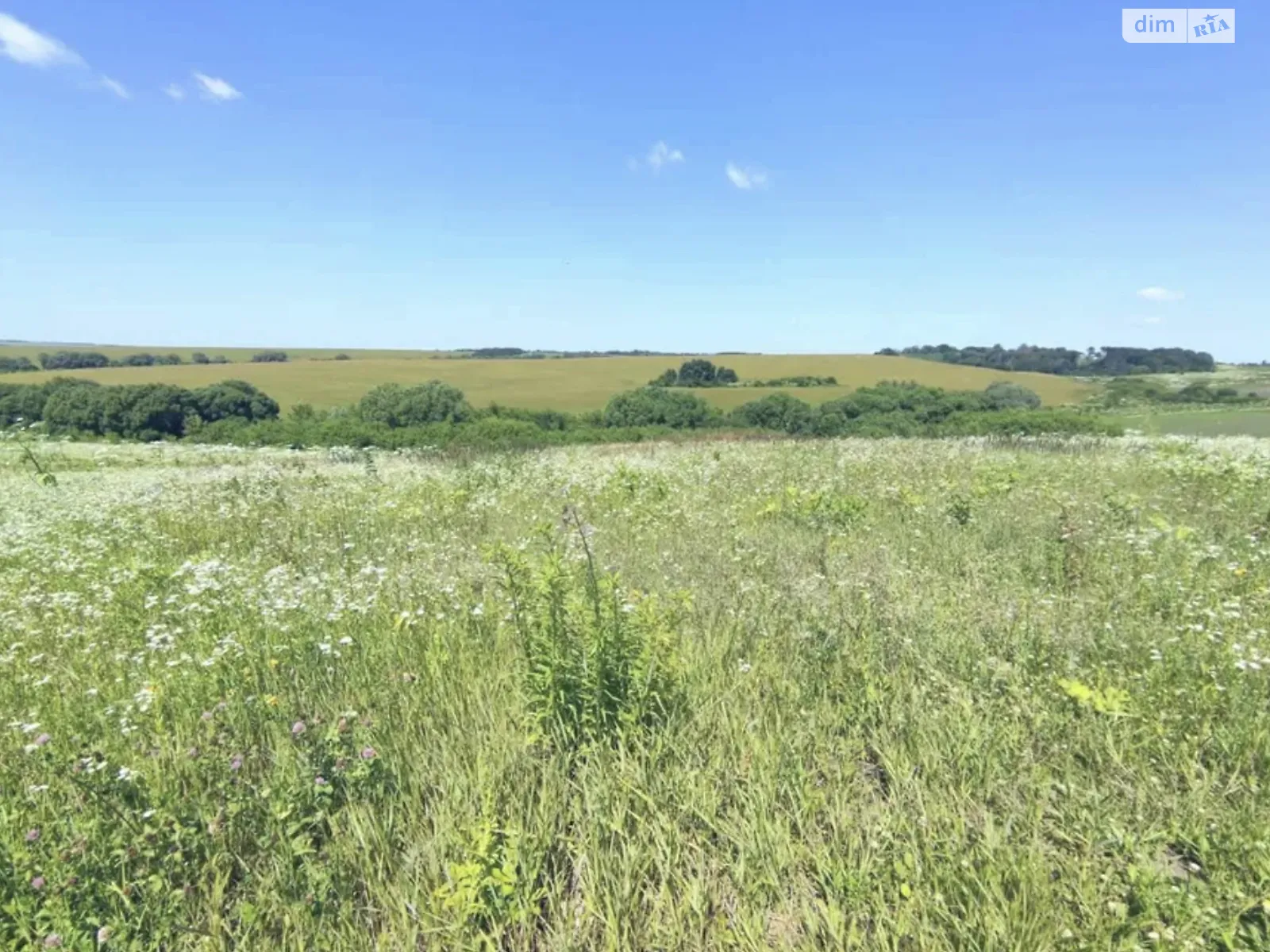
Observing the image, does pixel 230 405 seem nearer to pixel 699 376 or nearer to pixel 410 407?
pixel 410 407

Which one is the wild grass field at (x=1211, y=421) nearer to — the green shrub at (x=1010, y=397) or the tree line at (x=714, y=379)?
the green shrub at (x=1010, y=397)

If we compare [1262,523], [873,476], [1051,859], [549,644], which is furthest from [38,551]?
[1262,523]

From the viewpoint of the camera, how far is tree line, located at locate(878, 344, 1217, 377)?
5247 cm

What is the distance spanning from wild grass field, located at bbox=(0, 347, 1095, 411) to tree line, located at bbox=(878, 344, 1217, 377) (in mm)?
3690

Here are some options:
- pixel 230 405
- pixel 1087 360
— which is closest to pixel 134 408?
pixel 230 405

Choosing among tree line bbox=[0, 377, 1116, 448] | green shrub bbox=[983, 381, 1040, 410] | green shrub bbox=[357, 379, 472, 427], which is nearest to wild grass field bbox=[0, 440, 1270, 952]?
tree line bbox=[0, 377, 1116, 448]

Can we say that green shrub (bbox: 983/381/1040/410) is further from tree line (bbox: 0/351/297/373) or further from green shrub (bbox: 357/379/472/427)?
tree line (bbox: 0/351/297/373)

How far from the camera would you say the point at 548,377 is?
69.1 metres

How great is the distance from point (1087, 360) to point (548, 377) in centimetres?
5230

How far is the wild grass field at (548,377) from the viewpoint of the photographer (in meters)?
52.5

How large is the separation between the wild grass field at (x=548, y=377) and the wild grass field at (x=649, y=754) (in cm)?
4224

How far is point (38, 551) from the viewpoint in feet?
20.7

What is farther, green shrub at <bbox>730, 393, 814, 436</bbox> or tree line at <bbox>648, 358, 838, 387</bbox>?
tree line at <bbox>648, 358, 838, 387</bbox>

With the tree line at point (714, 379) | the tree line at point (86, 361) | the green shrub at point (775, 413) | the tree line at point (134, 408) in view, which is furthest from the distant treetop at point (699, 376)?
the tree line at point (86, 361)
